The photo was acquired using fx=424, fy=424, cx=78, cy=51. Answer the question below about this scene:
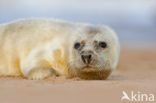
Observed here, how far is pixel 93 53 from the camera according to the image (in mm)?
6105

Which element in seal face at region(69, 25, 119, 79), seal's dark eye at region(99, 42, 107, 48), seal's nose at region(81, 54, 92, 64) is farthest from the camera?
seal's dark eye at region(99, 42, 107, 48)

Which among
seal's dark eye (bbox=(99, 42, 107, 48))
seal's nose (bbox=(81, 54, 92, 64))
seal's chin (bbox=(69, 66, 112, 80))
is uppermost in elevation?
seal's dark eye (bbox=(99, 42, 107, 48))

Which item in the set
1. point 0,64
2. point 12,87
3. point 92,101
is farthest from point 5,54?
point 92,101

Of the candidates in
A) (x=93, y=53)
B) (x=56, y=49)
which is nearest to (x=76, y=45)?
(x=56, y=49)

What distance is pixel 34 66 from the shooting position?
258 inches

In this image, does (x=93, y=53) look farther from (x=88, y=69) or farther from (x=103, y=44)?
(x=103, y=44)

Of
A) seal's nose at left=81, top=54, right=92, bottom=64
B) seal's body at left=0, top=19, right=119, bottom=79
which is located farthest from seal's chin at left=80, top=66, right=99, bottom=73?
seal's nose at left=81, top=54, right=92, bottom=64

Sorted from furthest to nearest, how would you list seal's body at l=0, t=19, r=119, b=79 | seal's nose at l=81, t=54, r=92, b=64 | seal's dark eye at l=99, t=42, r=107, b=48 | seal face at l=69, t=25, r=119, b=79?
seal's dark eye at l=99, t=42, r=107, b=48 → seal's body at l=0, t=19, r=119, b=79 → seal face at l=69, t=25, r=119, b=79 → seal's nose at l=81, t=54, r=92, b=64

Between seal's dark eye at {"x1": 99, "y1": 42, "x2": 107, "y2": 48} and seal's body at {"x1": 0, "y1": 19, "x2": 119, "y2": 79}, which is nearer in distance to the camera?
seal's body at {"x1": 0, "y1": 19, "x2": 119, "y2": 79}

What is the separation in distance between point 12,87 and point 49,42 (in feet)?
6.64

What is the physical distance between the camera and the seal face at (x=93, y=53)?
20.0ft

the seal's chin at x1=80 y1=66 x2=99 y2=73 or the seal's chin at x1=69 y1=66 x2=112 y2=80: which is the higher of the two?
the seal's chin at x1=80 y1=66 x2=99 y2=73

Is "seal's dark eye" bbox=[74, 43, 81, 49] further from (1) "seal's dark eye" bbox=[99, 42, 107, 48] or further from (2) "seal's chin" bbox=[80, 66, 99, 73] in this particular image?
(2) "seal's chin" bbox=[80, 66, 99, 73]

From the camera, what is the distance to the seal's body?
628cm
